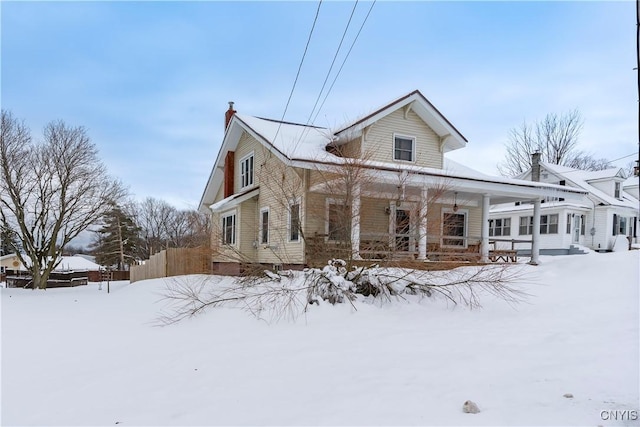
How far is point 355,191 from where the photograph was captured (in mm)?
8609

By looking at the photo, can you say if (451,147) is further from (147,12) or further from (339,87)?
(147,12)

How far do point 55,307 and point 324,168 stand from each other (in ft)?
30.1

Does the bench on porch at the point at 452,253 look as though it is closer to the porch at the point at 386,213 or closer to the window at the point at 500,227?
the porch at the point at 386,213

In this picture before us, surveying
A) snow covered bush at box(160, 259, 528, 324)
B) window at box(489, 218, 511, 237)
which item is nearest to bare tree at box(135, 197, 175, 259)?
window at box(489, 218, 511, 237)

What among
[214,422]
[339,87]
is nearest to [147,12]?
[339,87]

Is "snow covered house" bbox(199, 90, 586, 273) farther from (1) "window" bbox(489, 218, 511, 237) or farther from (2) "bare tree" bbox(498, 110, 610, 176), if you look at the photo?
(2) "bare tree" bbox(498, 110, 610, 176)

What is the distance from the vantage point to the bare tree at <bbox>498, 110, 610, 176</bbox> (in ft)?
112

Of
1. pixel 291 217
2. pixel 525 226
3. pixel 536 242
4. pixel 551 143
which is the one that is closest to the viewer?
pixel 291 217

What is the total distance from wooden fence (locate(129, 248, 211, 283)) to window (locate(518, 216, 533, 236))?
796 inches

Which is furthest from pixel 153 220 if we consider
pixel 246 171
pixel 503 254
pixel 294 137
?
pixel 503 254

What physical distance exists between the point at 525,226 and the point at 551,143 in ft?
50.1

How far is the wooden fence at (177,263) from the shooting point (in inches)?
518

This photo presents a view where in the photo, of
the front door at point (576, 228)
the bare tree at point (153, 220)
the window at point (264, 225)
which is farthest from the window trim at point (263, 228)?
the bare tree at point (153, 220)

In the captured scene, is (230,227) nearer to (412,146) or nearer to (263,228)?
(263,228)
